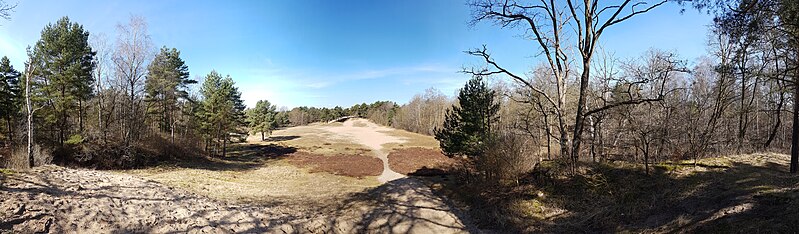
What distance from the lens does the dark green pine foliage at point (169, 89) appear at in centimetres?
2506

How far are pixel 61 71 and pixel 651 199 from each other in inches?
1153

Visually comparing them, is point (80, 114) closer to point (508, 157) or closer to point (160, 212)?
point (160, 212)

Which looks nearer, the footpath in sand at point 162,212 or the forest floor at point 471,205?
the forest floor at point 471,205

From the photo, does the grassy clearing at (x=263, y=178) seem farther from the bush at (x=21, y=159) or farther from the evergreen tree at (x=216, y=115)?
the bush at (x=21, y=159)

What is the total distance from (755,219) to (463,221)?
259 inches

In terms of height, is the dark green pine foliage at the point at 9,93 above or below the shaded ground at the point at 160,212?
above

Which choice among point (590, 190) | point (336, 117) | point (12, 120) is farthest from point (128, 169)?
point (336, 117)

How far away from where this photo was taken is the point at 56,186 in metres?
7.13

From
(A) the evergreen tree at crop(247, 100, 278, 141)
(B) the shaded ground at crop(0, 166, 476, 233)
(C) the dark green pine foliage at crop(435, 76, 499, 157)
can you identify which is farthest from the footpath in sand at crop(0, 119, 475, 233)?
(A) the evergreen tree at crop(247, 100, 278, 141)

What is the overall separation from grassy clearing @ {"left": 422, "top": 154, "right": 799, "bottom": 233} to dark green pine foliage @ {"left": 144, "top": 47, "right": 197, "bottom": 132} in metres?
26.4

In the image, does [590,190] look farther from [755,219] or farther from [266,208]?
[266,208]

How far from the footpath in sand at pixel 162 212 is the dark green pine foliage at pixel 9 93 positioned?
825 inches

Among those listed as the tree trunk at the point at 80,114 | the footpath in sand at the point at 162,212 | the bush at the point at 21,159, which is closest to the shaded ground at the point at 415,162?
the footpath in sand at the point at 162,212

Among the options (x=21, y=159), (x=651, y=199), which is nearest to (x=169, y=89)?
(x=21, y=159)
